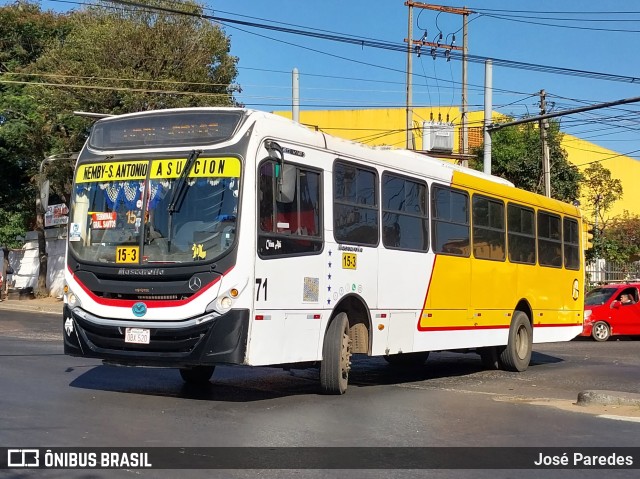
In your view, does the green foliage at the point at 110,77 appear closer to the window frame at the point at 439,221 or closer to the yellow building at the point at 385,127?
the yellow building at the point at 385,127

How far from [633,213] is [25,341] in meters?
40.5

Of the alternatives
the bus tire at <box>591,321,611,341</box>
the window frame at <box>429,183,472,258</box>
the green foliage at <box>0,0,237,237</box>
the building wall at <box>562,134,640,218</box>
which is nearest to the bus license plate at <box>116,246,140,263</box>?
the window frame at <box>429,183,472,258</box>

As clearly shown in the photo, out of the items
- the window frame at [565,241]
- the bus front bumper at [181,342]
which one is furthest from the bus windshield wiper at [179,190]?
the window frame at [565,241]

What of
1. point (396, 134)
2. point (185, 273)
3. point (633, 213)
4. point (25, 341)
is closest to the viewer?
point (185, 273)

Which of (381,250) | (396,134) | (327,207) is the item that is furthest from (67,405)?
(396,134)

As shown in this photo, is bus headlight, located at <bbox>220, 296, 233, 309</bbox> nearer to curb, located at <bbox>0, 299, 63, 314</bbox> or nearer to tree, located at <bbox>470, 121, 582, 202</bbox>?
curb, located at <bbox>0, 299, 63, 314</bbox>

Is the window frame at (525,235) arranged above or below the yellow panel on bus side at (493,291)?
above

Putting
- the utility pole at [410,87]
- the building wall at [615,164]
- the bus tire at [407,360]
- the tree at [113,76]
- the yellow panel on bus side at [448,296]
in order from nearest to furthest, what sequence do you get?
the yellow panel on bus side at [448,296] < the bus tire at [407,360] < the tree at [113,76] < the utility pole at [410,87] < the building wall at [615,164]

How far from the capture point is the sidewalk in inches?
1284

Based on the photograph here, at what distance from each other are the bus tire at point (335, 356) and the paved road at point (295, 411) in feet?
0.70

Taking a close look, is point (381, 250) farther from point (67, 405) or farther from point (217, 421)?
point (67, 405)

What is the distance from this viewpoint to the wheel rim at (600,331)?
24.5 meters

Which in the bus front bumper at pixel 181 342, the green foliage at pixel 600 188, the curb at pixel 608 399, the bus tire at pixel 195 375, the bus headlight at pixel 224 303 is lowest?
the curb at pixel 608 399

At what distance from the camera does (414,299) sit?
40.6 feet
